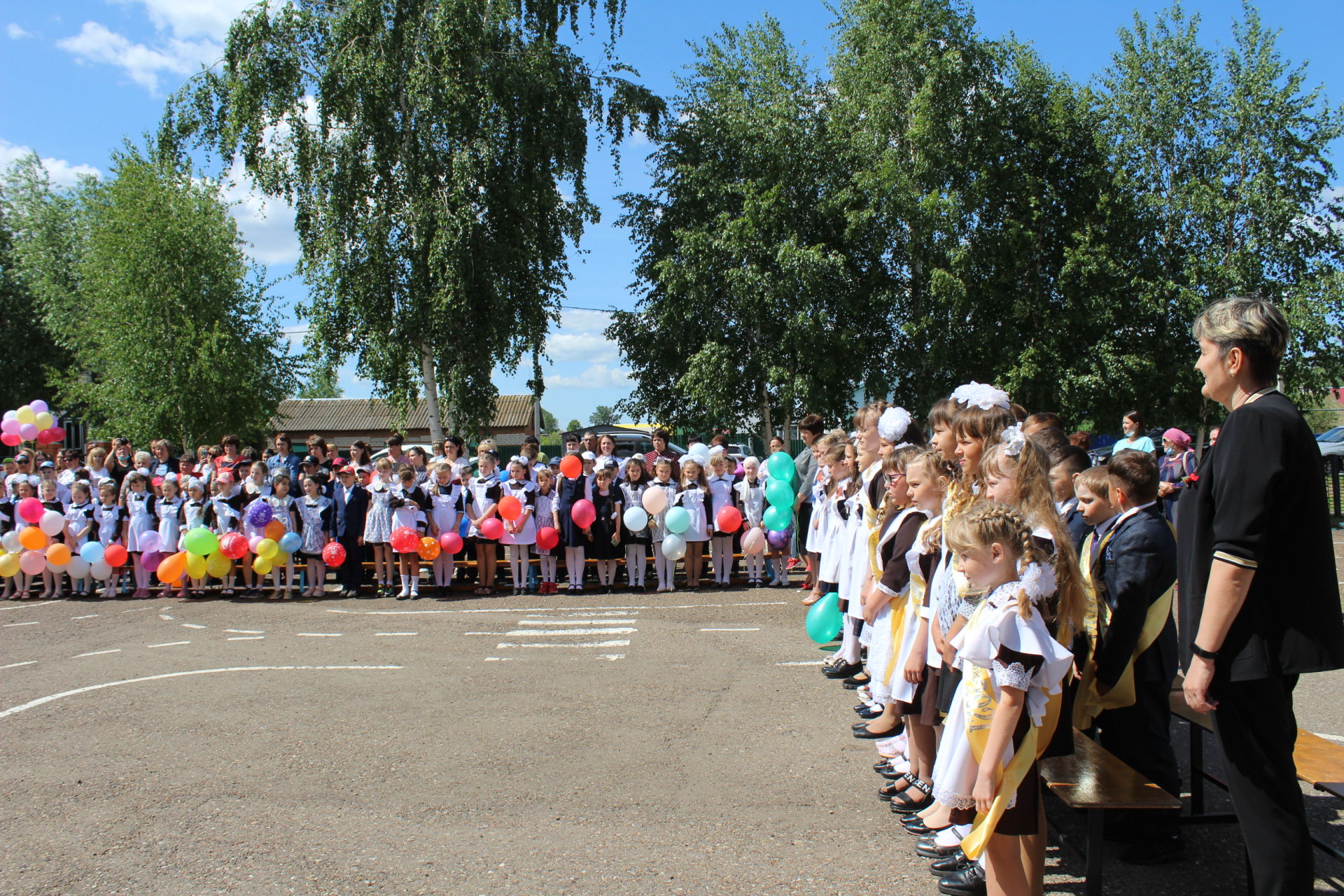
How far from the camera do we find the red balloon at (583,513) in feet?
37.8

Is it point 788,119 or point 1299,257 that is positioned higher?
point 788,119

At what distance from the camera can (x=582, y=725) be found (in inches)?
226

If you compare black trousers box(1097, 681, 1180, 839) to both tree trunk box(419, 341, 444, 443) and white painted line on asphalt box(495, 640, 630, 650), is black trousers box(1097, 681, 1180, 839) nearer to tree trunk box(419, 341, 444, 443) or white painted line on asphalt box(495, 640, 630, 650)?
white painted line on asphalt box(495, 640, 630, 650)

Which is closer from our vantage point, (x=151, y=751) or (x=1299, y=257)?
(x=151, y=751)

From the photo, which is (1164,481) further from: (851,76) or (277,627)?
(851,76)

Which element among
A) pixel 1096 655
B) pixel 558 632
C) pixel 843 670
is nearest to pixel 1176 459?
pixel 843 670

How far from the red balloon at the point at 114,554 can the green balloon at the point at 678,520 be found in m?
7.24

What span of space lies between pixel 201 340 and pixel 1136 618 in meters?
27.2

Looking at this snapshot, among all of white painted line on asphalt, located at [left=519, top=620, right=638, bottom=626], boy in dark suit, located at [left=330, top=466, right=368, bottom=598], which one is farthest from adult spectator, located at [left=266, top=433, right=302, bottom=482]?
white painted line on asphalt, located at [left=519, top=620, right=638, bottom=626]

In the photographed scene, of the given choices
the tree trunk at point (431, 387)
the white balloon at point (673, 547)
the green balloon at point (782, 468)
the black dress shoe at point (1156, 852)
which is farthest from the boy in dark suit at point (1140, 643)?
the tree trunk at point (431, 387)

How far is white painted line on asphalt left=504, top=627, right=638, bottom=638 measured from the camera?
29.0 feet

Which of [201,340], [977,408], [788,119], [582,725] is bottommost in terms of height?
[582,725]

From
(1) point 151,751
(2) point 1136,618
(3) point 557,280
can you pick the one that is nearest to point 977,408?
(2) point 1136,618

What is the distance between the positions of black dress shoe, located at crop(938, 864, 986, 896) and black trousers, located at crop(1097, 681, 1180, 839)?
90 cm
